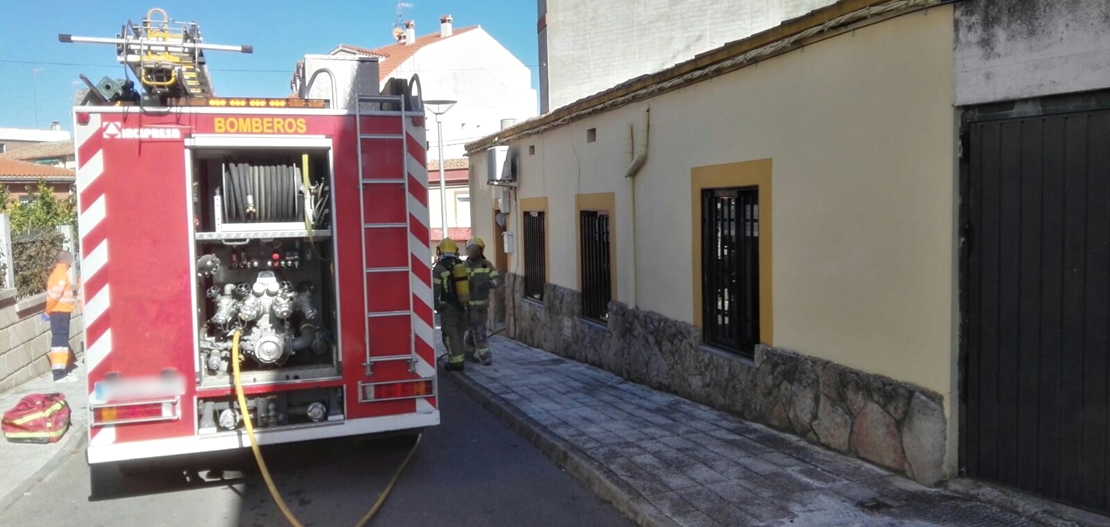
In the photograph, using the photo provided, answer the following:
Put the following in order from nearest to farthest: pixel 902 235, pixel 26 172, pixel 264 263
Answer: pixel 902 235, pixel 264 263, pixel 26 172

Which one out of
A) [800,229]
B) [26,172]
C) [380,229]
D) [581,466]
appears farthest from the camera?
[26,172]

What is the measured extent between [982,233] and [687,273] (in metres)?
3.74

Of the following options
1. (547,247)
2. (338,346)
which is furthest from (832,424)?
(547,247)

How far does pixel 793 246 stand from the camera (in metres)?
6.64

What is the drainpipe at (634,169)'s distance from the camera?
920 centimetres

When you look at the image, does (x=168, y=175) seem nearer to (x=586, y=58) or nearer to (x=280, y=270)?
(x=280, y=270)

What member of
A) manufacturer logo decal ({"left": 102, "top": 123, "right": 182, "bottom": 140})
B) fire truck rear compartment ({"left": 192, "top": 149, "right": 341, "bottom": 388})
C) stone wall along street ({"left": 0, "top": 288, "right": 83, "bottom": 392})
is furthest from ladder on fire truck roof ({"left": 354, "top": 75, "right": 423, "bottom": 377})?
stone wall along street ({"left": 0, "top": 288, "right": 83, "bottom": 392})

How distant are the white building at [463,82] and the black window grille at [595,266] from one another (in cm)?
2272

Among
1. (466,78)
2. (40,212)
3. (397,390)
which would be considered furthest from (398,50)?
(397,390)

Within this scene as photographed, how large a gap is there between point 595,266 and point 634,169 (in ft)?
6.87

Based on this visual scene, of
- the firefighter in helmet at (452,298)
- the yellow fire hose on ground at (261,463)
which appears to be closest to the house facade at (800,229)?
the firefighter in helmet at (452,298)

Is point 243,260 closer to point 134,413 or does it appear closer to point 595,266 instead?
point 134,413

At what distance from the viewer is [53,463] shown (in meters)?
7.16

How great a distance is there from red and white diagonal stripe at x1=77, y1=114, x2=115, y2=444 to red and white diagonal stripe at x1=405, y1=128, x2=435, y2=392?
1.96 meters
